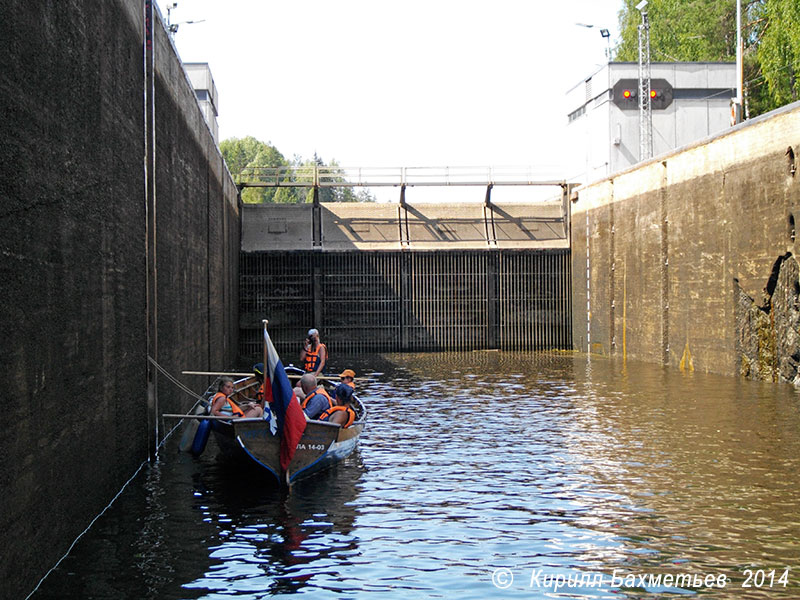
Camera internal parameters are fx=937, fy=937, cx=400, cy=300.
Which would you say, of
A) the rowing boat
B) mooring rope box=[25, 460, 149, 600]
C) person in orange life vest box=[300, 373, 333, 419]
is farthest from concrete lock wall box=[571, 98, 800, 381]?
mooring rope box=[25, 460, 149, 600]

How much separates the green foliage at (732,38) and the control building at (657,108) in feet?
7.18

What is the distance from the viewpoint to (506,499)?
34.4ft

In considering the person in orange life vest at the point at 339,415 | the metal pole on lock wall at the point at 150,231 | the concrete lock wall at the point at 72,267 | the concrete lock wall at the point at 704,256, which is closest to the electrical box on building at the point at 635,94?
the concrete lock wall at the point at 704,256

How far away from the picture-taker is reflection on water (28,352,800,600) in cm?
767

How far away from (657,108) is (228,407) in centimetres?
3195

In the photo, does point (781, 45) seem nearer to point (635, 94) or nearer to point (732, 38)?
point (635, 94)

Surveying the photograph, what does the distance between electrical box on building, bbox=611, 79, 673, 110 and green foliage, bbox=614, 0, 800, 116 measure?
403 centimetres

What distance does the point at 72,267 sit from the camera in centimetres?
822

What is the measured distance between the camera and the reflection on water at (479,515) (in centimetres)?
767

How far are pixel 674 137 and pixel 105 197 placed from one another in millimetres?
34538

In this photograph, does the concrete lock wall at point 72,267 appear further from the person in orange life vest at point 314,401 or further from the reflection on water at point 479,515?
the person in orange life vest at point 314,401

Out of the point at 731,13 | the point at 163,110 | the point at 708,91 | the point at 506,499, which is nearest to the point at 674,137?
the point at 708,91

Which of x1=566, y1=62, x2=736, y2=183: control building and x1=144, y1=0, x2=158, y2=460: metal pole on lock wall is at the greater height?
x1=566, y1=62, x2=736, y2=183: control building

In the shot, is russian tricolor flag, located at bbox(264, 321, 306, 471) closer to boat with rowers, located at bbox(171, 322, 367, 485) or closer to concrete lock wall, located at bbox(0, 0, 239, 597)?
boat with rowers, located at bbox(171, 322, 367, 485)
